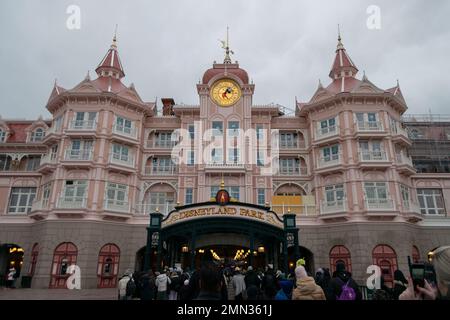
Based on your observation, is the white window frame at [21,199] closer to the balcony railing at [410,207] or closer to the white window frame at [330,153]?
the white window frame at [330,153]

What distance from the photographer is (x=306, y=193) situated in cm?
3219

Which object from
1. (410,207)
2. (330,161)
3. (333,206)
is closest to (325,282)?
(333,206)

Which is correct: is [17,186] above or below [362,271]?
above

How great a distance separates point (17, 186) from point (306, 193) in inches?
1198

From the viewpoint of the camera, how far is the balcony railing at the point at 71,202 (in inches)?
1076

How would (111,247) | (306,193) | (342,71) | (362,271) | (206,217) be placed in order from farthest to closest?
(342,71), (306,193), (111,247), (362,271), (206,217)

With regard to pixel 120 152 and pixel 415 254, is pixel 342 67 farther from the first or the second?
pixel 120 152

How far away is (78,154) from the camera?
2964cm

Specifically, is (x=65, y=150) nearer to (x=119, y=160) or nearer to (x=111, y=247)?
(x=119, y=160)

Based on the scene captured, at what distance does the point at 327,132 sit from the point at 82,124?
24.5 m

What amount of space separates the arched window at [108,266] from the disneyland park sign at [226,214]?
8676 mm

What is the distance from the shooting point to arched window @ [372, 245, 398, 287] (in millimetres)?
25678

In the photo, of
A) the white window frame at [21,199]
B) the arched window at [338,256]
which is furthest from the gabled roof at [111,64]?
the arched window at [338,256]
